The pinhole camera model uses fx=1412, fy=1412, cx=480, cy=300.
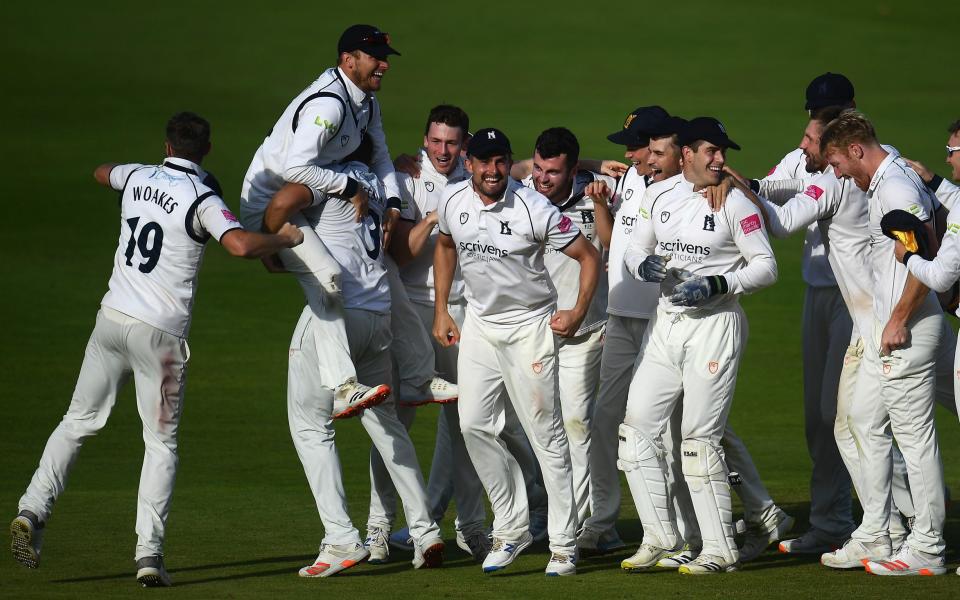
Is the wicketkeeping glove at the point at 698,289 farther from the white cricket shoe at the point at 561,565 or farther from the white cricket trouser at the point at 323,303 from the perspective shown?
the white cricket trouser at the point at 323,303

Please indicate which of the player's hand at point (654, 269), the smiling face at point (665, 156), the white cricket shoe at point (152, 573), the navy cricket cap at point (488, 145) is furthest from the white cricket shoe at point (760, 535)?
the white cricket shoe at point (152, 573)

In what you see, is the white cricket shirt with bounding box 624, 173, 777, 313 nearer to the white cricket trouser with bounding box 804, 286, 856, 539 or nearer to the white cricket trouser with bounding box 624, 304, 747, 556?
the white cricket trouser with bounding box 624, 304, 747, 556

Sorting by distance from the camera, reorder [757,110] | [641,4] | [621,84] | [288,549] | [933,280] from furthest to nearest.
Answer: [641,4] < [621,84] < [757,110] < [288,549] < [933,280]

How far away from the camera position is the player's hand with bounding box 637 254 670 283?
7.60 m

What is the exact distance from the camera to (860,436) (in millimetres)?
7812

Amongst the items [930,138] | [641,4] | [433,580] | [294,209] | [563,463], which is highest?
[641,4]

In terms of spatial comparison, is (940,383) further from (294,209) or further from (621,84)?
(621,84)

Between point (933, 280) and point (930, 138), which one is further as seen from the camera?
point (930, 138)

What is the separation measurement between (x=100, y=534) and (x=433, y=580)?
2.31m

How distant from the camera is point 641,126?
8484 millimetres

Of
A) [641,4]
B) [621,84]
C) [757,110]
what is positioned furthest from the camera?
[641,4]

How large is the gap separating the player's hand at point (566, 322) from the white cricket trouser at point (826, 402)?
1.78 m

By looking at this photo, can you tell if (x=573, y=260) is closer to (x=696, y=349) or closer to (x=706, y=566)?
(x=696, y=349)

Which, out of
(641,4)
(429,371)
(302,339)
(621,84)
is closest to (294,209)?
(302,339)
